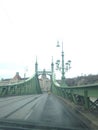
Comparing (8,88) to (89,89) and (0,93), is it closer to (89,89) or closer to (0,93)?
(0,93)

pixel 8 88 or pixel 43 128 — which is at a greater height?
pixel 8 88

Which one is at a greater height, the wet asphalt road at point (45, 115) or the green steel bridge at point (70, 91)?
the green steel bridge at point (70, 91)

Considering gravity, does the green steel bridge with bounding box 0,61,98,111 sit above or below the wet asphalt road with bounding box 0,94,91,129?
above

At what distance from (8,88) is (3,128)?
48142mm

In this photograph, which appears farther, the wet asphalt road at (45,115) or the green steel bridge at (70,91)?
the green steel bridge at (70,91)

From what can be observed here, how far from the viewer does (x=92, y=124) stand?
1257 cm

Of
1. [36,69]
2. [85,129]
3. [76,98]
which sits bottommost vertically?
[85,129]

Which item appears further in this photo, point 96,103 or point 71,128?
point 96,103

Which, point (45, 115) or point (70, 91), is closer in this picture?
point (45, 115)

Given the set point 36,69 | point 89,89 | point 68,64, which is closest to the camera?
point 89,89

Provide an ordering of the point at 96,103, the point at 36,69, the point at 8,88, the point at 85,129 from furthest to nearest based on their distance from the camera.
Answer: the point at 36,69 → the point at 8,88 → the point at 96,103 → the point at 85,129

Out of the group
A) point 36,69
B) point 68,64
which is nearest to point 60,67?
point 68,64

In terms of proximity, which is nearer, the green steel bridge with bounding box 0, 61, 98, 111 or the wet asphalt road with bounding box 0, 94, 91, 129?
the wet asphalt road with bounding box 0, 94, 91, 129

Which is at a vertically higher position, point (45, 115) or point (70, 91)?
point (70, 91)
